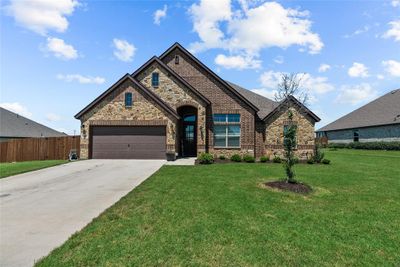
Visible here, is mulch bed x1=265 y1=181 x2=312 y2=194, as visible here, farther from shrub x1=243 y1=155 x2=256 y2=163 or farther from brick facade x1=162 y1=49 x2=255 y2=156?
brick facade x1=162 y1=49 x2=255 y2=156

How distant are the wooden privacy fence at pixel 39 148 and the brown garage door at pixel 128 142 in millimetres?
2553

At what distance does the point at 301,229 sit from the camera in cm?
552

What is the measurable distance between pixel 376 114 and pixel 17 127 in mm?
51046

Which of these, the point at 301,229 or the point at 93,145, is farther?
the point at 93,145

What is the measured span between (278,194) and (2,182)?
454 inches

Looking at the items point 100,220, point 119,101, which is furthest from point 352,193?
point 119,101

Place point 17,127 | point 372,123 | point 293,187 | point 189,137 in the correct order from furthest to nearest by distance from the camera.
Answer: point 372,123 → point 17,127 → point 189,137 → point 293,187

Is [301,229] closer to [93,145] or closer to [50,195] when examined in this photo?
[50,195]

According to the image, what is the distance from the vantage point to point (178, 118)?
1902cm

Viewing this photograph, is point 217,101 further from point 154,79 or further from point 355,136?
point 355,136

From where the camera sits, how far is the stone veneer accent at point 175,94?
1983cm

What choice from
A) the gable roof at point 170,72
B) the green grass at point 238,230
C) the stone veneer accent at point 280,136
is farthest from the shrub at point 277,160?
the green grass at point 238,230

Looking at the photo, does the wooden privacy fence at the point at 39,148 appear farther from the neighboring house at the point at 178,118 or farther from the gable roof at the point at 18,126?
the gable roof at the point at 18,126

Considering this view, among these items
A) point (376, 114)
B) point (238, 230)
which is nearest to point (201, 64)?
point (238, 230)
